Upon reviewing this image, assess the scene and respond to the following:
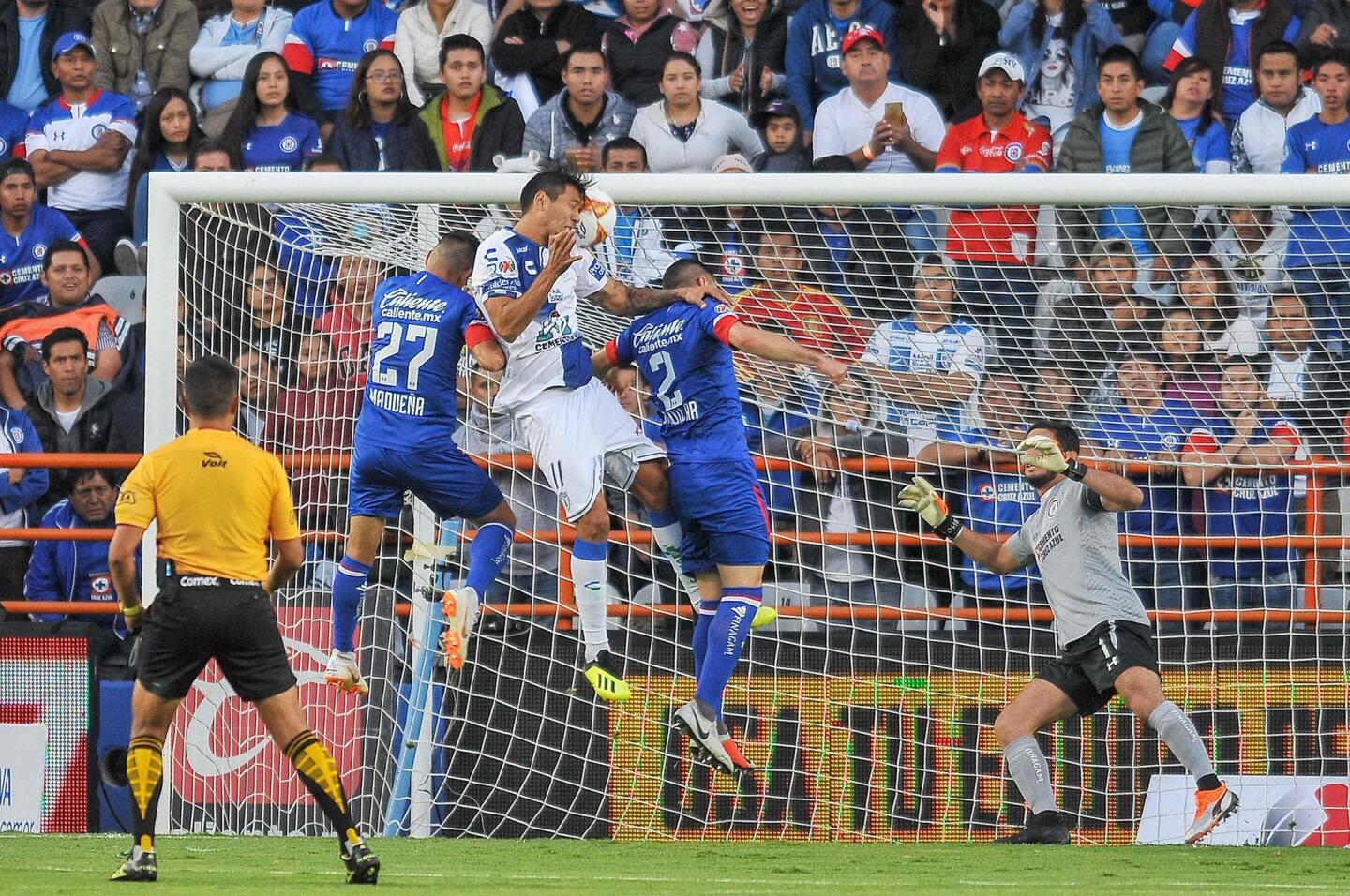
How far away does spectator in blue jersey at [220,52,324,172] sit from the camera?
1260cm

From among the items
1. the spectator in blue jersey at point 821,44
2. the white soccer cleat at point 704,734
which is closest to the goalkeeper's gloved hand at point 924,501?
the white soccer cleat at point 704,734

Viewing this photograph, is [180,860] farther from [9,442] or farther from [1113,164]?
[1113,164]

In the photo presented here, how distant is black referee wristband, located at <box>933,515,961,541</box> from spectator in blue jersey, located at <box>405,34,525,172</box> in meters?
4.84

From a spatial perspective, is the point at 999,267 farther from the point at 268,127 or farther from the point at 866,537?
the point at 268,127

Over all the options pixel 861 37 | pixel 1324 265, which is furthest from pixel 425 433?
pixel 861 37

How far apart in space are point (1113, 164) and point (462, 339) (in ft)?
17.2

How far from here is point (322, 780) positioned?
6.40 metres

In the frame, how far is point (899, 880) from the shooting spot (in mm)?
6902

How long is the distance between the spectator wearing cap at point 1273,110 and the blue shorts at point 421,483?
239 inches

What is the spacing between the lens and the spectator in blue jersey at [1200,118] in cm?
1184

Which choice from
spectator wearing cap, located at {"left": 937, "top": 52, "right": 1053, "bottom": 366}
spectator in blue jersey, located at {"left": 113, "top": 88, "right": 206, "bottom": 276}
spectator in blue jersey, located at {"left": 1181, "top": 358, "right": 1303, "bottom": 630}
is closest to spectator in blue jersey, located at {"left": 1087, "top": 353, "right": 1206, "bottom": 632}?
spectator in blue jersey, located at {"left": 1181, "top": 358, "right": 1303, "bottom": 630}

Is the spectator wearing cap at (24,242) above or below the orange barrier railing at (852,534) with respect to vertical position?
above

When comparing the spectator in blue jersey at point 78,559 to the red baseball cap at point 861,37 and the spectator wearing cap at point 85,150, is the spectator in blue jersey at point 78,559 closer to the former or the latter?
the spectator wearing cap at point 85,150

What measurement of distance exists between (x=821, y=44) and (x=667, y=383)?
503 cm
